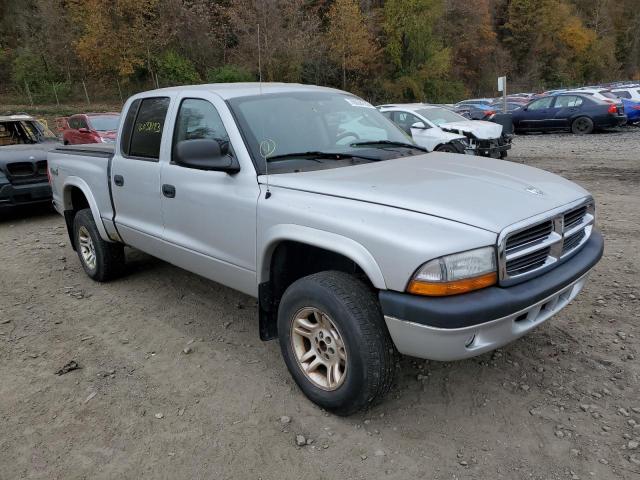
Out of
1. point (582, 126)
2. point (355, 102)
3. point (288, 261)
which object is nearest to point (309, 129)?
point (355, 102)

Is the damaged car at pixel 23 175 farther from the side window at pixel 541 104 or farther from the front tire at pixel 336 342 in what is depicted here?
the side window at pixel 541 104

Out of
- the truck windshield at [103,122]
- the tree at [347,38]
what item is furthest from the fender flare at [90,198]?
the tree at [347,38]

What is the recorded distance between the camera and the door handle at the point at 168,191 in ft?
12.3

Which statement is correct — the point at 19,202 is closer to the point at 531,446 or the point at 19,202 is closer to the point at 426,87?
the point at 531,446

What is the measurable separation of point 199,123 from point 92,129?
11.2 m

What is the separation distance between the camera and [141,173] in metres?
4.11

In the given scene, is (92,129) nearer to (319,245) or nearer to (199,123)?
(199,123)

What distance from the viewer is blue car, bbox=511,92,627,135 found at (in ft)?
58.1

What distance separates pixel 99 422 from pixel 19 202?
6111 mm

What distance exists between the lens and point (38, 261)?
20.0ft

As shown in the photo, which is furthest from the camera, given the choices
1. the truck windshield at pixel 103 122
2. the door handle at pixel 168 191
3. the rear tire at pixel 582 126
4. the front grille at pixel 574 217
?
the rear tire at pixel 582 126

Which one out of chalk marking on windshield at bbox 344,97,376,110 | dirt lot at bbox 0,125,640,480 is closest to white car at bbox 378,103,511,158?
dirt lot at bbox 0,125,640,480

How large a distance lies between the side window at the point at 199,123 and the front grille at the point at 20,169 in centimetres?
537

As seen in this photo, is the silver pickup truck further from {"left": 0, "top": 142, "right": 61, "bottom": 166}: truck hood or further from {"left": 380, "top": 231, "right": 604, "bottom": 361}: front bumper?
{"left": 0, "top": 142, "right": 61, "bottom": 166}: truck hood
